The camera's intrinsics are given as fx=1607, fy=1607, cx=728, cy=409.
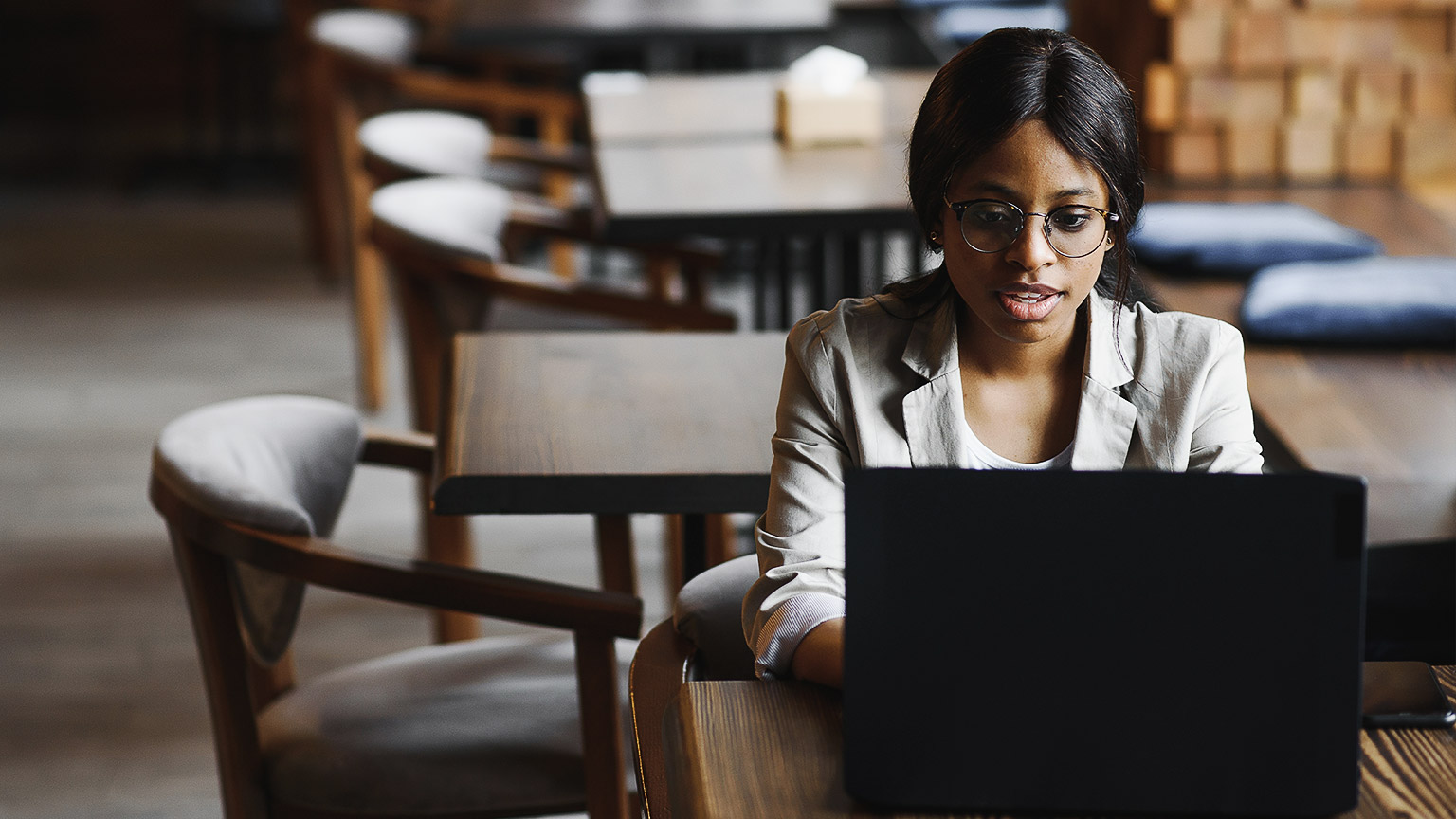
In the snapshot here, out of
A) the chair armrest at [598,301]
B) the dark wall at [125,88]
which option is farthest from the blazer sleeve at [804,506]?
the dark wall at [125,88]

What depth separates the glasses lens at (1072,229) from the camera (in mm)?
1219

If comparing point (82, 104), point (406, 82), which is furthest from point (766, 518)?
point (82, 104)

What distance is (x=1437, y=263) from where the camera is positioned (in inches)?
110

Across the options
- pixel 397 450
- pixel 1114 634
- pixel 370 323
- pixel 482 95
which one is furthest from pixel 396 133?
pixel 1114 634

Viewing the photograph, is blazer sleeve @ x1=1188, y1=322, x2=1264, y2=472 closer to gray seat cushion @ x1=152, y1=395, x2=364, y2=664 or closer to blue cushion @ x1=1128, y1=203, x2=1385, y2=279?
gray seat cushion @ x1=152, y1=395, x2=364, y2=664

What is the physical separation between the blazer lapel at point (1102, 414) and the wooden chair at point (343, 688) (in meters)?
0.52

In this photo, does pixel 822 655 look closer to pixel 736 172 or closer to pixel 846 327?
pixel 846 327

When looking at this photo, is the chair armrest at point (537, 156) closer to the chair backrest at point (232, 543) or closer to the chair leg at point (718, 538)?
the chair leg at point (718, 538)

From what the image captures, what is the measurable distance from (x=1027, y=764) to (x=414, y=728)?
40.3 inches

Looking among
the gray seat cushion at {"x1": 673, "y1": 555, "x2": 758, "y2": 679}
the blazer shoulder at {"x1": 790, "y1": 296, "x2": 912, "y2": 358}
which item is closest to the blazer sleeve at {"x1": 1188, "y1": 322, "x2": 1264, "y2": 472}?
the blazer shoulder at {"x1": 790, "y1": 296, "x2": 912, "y2": 358}

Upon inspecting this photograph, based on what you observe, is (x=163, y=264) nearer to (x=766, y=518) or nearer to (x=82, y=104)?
(x=82, y=104)

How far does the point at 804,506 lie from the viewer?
1262mm

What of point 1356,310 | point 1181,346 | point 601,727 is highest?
point 1181,346

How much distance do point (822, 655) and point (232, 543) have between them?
75 cm
